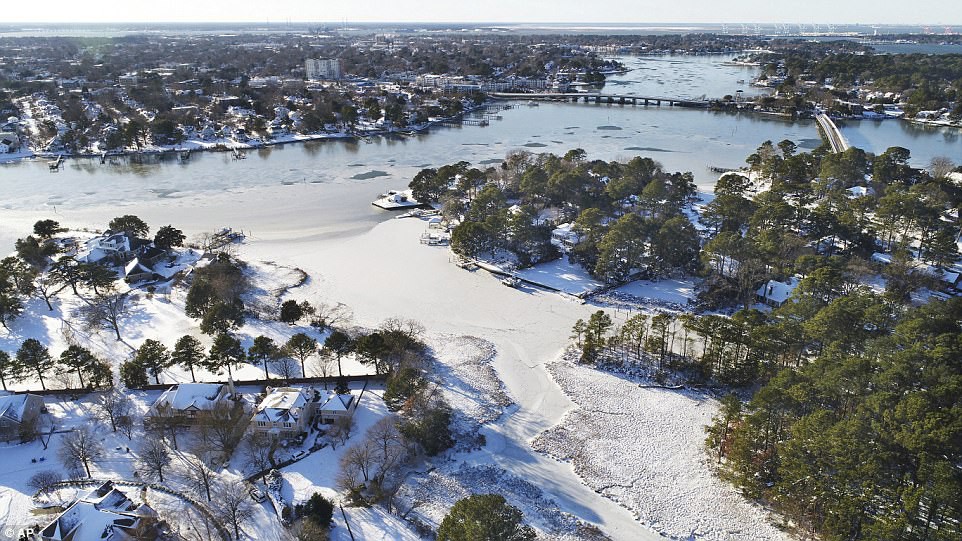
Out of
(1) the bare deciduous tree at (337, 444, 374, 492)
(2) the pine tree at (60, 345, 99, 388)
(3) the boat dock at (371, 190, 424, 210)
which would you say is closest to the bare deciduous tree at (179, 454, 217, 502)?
(1) the bare deciduous tree at (337, 444, 374, 492)

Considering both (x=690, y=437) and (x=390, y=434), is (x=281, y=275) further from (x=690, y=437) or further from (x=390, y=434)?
(x=690, y=437)

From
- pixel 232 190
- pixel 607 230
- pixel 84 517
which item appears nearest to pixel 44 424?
pixel 84 517

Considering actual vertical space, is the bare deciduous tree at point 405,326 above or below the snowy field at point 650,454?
above

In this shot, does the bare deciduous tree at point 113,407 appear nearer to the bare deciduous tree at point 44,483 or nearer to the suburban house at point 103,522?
the bare deciduous tree at point 44,483

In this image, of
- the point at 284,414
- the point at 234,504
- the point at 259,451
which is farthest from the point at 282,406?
the point at 234,504

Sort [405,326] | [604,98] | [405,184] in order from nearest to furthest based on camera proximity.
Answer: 1. [405,326]
2. [405,184]
3. [604,98]

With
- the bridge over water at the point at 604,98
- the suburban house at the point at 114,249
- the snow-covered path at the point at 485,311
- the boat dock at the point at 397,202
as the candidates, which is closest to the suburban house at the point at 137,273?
the suburban house at the point at 114,249

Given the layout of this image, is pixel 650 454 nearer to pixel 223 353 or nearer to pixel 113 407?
pixel 223 353
